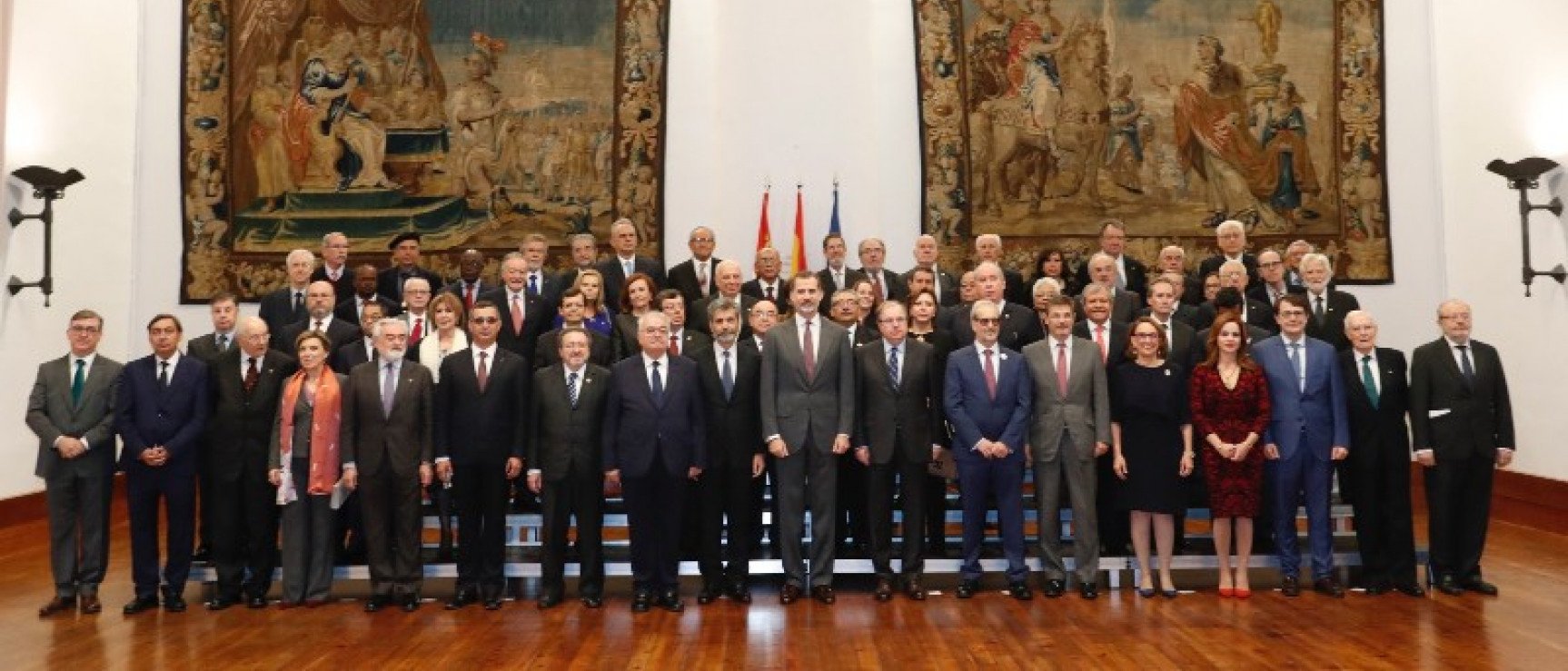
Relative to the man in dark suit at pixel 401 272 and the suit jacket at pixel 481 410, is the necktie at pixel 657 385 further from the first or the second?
the man in dark suit at pixel 401 272

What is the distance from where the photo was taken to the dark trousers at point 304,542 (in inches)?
267

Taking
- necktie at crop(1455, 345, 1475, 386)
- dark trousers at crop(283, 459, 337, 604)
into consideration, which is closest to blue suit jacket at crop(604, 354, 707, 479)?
dark trousers at crop(283, 459, 337, 604)

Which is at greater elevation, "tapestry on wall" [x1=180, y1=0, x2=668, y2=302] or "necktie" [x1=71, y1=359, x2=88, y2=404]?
"tapestry on wall" [x1=180, y1=0, x2=668, y2=302]

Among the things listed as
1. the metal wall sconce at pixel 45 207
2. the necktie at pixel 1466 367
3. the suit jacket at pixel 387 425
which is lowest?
the suit jacket at pixel 387 425

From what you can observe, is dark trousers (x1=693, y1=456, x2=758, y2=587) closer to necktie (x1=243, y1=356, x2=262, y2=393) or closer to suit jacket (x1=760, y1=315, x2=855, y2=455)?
suit jacket (x1=760, y1=315, x2=855, y2=455)

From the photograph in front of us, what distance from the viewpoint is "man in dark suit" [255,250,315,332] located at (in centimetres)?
816

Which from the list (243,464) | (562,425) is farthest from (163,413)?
(562,425)

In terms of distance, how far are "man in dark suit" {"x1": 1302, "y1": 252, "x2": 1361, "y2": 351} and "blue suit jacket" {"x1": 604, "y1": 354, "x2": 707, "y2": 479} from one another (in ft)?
12.3

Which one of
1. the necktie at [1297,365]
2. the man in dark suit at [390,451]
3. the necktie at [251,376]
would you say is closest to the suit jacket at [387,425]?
the man in dark suit at [390,451]

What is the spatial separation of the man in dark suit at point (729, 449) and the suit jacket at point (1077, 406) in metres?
1.49

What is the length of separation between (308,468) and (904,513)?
3141 millimetres

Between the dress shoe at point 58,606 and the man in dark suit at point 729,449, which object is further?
the man in dark suit at point 729,449

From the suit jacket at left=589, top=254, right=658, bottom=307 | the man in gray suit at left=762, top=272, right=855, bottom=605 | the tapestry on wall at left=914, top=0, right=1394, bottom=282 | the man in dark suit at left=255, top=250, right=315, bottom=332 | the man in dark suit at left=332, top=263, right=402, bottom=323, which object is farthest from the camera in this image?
the tapestry on wall at left=914, top=0, right=1394, bottom=282

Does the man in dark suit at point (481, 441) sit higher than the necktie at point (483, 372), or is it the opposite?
the necktie at point (483, 372)
